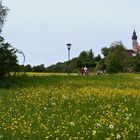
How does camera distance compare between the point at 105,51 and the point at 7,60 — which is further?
the point at 105,51

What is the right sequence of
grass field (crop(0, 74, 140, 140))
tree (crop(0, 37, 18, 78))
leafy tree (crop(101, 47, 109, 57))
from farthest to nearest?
leafy tree (crop(101, 47, 109, 57)), tree (crop(0, 37, 18, 78)), grass field (crop(0, 74, 140, 140))

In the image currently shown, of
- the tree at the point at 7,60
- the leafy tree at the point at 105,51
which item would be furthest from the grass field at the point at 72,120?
the leafy tree at the point at 105,51

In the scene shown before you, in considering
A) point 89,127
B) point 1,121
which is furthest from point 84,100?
point 89,127

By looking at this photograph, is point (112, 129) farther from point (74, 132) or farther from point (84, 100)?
point (84, 100)

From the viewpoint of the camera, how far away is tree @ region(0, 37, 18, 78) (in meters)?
41.3

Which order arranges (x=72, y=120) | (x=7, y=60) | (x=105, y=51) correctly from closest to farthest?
1. (x=72, y=120)
2. (x=7, y=60)
3. (x=105, y=51)

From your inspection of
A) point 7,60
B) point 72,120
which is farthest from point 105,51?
point 72,120

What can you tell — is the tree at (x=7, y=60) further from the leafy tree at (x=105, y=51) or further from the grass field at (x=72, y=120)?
the leafy tree at (x=105, y=51)

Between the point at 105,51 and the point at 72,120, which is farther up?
the point at 105,51

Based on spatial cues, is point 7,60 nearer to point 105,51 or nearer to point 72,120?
point 72,120

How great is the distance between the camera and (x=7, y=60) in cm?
4228

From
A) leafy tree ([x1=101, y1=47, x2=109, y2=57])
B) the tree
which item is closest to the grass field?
the tree

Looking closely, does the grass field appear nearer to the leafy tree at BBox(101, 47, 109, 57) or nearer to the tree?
the tree

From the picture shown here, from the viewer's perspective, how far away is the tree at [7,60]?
4134 centimetres
